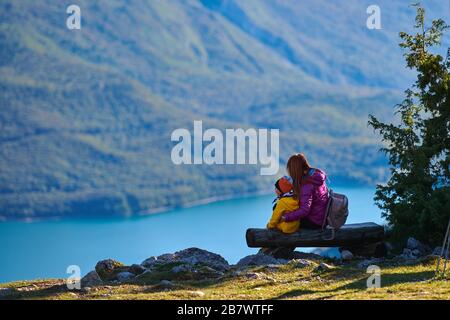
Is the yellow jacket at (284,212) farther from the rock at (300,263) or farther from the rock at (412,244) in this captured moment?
the rock at (412,244)

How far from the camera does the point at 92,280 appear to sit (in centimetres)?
1389

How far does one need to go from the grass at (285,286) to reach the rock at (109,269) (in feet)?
2.35

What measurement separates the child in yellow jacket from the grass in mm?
716

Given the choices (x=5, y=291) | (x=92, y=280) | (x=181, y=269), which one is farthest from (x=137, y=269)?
(x=5, y=291)

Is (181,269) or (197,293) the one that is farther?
(181,269)

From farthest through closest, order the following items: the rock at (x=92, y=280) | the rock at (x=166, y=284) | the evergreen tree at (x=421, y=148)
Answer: the evergreen tree at (x=421, y=148)
the rock at (x=92, y=280)
the rock at (x=166, y=284)

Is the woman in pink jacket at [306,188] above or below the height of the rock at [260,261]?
above

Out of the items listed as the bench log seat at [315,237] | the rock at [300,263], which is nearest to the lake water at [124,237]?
the bench log seat at [315,237]

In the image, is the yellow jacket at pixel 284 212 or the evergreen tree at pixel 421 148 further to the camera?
the evergreen tree at pixel 421 148

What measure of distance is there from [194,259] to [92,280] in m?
2.48

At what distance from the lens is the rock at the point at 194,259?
15.0m

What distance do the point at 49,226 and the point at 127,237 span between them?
3186 centimetres

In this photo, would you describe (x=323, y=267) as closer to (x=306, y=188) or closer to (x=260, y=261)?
(x=306, y=188)
